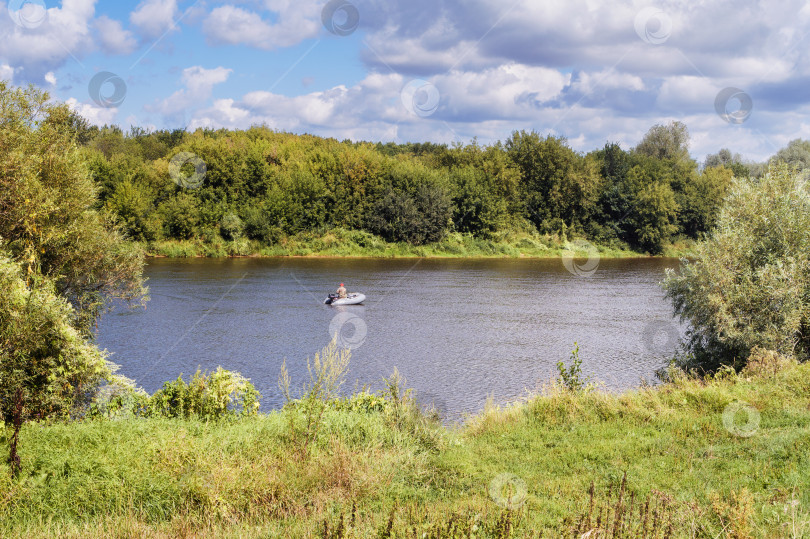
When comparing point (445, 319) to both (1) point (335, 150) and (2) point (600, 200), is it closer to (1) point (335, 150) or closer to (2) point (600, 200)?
(1) point (335, 150)

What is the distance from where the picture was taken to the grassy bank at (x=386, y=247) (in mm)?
72812

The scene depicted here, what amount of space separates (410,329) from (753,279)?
55.9 ft

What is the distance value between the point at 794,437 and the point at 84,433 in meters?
12.5

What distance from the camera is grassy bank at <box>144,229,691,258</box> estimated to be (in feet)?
239

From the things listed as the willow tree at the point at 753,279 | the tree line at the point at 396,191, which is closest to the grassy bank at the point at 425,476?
the willow tree at the point at 753,279

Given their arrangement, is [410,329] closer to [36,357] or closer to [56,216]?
[56,216]

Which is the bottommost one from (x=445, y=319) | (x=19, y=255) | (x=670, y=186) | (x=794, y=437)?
(x=445, y=319)

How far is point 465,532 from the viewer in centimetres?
675

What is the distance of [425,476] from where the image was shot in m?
10.2

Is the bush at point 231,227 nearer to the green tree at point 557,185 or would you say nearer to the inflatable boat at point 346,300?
the inflatable boat at point 346,300

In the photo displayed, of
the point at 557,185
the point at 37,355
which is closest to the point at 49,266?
the point at 37,355

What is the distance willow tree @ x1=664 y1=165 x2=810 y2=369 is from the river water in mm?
3836

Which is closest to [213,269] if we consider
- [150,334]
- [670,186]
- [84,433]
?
[150,334]

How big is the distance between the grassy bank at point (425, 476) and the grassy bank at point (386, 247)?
62.4 m
